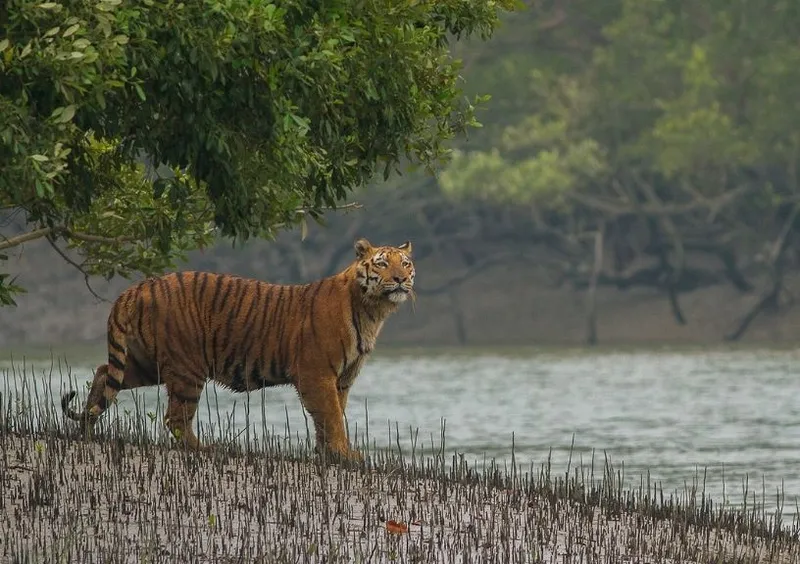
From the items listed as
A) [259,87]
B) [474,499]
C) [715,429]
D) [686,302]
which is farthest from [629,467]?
[686,302]

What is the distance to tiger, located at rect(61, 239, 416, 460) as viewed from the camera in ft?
47.8

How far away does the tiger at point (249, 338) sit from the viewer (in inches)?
573

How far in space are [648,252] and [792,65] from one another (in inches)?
269

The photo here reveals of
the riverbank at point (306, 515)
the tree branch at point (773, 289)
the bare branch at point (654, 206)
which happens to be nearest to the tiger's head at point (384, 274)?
the riverbank at point (306, 515)

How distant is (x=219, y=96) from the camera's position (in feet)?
36.4

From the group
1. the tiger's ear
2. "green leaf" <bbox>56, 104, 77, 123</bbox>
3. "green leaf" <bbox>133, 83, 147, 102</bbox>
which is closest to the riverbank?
the tiger's ear

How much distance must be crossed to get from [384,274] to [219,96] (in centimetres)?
383

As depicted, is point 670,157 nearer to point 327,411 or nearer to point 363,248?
point 363,248

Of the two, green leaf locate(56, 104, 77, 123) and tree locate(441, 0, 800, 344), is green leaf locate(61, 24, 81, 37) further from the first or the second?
tree locate(441, 0, 800, 344)

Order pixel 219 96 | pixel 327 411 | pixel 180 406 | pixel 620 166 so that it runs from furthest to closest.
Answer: pixel 620 166 < pixel 180 406 < pixel 327 411 < pixel 219 96

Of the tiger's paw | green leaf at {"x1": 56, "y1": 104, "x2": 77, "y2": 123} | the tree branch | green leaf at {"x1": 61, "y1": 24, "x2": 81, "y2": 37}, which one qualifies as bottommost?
the tiger's paw

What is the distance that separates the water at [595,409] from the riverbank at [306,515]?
91.2 inches

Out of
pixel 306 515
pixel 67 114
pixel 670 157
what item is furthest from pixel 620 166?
pixel 67 114

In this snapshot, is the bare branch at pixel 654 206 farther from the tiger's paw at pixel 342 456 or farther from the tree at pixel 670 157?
the tiger's paw at pixel 342 456
